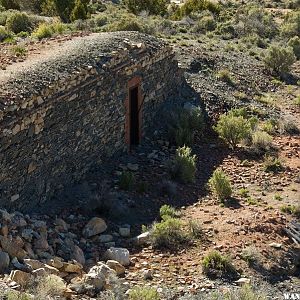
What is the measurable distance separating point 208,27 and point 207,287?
21000 mm

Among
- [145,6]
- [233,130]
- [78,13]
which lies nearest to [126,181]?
[233,130]

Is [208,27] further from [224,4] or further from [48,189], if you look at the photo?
[48,189]

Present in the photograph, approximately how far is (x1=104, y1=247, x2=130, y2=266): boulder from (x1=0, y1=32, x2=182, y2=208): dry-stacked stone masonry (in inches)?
73.3

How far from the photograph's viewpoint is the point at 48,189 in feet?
36.4

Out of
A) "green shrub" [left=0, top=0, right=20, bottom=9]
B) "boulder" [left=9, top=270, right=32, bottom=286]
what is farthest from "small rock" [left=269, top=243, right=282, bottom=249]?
"green shrub" [left=0, top=0, right=20, bottom=9]

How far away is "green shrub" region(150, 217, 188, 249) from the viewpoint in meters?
10.0

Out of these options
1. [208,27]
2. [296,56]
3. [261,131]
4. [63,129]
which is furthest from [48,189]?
[208,27]

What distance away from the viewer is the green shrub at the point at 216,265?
364 inches

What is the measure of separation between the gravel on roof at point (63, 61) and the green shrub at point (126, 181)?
234 centimetres

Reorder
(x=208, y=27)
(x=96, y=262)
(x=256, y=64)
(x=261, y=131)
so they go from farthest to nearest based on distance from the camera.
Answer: (x=208, y=27) < (x=256, y=64) < (x=261, y=131) < (x=96, y=262)

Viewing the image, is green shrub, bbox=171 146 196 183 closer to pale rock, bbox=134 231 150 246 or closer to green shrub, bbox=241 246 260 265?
pale rock, bbox=134 231 150 246

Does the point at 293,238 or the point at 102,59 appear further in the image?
the point at 102,59

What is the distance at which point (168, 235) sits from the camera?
10.1 metres

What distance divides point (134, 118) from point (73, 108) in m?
2.98
